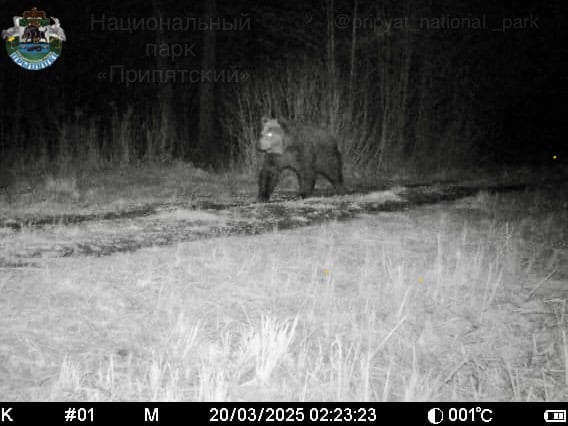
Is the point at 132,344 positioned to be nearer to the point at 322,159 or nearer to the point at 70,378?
the point at 70,378

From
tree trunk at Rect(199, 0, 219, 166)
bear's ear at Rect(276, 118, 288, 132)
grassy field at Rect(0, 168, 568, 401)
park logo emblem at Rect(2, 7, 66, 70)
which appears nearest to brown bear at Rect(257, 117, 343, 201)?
bear's ear at Rect(276, 118, 288, 132)

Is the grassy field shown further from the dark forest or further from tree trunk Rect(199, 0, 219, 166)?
tree trunk Rect(199, 0, 219, 166)

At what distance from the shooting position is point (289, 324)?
4164 millimetres

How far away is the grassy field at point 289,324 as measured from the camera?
336 centimetres

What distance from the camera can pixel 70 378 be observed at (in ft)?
10.6

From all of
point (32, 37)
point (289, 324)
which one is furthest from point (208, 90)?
point (289, 324)

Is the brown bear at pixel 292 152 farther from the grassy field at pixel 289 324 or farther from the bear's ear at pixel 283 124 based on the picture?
the grassy field at pixel 289 324
